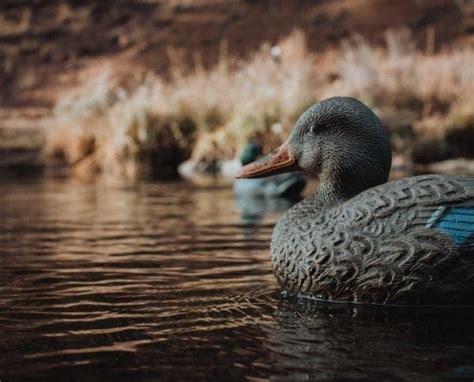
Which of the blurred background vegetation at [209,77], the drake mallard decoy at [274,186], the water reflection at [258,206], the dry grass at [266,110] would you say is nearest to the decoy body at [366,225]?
the water reflection at [258,206]

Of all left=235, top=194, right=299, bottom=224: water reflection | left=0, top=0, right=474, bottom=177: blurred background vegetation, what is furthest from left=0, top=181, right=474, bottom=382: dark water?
left=0, top=0, right=474, bottom=177: blurred background vegetation

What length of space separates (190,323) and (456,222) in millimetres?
1194

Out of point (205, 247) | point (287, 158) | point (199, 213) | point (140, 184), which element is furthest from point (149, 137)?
point (287, 158)

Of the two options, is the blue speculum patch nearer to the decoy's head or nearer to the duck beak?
the decoy's head

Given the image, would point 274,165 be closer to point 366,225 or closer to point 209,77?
point 366,225

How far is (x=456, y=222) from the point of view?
348 cm

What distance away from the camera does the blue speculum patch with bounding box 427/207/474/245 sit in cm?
346

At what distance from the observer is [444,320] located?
3498 mm

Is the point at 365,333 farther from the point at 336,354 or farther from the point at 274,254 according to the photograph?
the point at 274,254

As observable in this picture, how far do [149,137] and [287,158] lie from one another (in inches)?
561

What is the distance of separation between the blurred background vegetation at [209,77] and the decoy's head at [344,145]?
10.8 metres

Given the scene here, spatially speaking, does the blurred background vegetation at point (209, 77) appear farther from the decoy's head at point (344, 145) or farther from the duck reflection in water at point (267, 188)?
the decoy's head at point (344, 145)

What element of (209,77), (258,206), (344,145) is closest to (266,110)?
(209,77)

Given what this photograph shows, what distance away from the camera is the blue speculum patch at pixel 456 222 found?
3.46 meters
